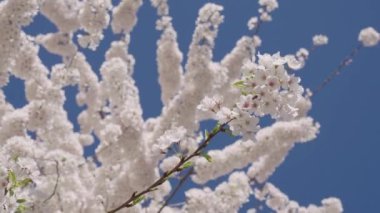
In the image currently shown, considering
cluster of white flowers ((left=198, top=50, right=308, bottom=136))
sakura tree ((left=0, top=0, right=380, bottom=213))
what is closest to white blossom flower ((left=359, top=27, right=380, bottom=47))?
sakura tree ((left=0, top=0, right=380, bottom=213))

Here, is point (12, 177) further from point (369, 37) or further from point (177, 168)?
point (369, 37)

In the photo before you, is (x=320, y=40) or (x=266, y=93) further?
(x=320, y=40)

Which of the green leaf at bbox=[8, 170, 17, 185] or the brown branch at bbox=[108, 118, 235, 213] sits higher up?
the green leaf at bbox=[8, 170, 17, 185]

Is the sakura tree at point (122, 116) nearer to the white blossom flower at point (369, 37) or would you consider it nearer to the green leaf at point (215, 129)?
the white blossom flower at point (369, 37)

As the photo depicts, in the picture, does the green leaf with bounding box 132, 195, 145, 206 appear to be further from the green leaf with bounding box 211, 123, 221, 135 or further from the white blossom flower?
the white blossom flower

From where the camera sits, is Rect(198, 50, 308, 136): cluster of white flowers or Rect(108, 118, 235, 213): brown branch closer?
Rect(108, 118, 235, 213): brown branch

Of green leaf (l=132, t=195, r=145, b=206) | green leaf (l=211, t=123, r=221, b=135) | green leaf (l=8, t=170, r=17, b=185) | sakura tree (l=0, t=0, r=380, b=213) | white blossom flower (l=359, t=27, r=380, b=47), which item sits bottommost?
green leaf (l=132, t=195, r=145, b=206)

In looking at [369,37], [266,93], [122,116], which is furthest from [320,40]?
[266,93]

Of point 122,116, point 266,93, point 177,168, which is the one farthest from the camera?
point 122,116

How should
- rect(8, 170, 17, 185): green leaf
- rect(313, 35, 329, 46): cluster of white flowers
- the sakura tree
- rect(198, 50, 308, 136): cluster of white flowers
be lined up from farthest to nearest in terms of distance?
rect(313, 35, 329, 46): cluster of white flowers → the sakura tree → rect(8, 170, 17, 185): green leaf → rect(198, 50, 308, 136): cluster of white flowers

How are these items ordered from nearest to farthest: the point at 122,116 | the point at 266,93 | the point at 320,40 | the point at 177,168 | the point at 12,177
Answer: the point at 177,168 → the point at 266,93 → the point at 12,177 → the point at 122,116 → the point at 320,40

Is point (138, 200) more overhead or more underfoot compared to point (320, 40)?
more underfoot

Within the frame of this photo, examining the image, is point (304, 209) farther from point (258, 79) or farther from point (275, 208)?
point (258, 79)

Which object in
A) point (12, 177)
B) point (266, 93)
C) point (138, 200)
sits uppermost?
point (12, 177)
